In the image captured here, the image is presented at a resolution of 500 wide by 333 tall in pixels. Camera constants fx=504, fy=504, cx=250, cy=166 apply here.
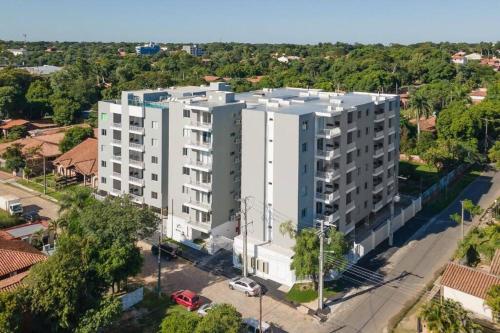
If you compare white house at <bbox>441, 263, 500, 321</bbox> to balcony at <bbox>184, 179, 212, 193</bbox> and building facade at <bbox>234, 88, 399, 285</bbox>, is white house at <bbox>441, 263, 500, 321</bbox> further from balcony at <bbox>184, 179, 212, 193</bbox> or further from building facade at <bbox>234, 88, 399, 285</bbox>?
balcony at <bbox>184, 179, 212, 193</bbox>

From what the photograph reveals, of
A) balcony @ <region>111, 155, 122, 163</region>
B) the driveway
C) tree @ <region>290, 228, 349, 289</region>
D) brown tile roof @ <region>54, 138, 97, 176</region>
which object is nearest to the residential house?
brown tile roof @ <region>54, 138, 97, 176</region>

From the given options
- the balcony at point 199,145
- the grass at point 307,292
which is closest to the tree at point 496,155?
the grass at point 307,292

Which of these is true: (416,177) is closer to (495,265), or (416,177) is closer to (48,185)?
(495,265)

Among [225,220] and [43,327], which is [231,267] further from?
[43,327]

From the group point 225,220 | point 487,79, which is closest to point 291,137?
point 225,220

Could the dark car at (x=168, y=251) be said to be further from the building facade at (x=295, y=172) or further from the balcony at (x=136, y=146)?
the balcony at (x=136, y=146)

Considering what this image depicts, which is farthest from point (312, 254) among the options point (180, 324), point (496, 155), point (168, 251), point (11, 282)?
point (496, 155)
